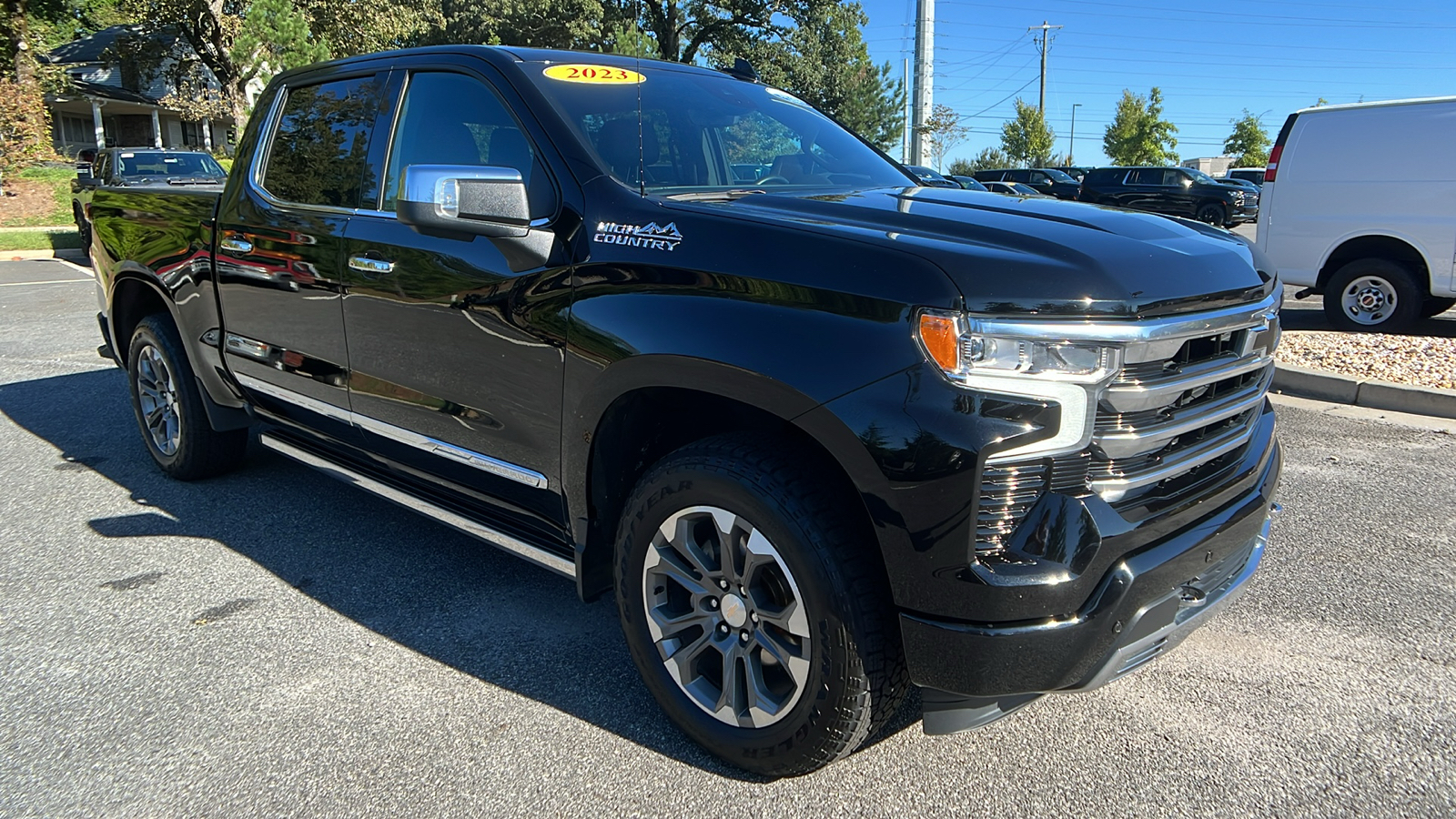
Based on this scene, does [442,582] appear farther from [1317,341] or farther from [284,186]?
[1317,341]

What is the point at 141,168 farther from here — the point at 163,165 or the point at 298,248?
the point at 298,248

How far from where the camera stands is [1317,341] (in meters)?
7.77

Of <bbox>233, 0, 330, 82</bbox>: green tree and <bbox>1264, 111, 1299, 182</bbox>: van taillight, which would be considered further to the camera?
<bbox>233, 0, 330, 82</bbox>: green tree

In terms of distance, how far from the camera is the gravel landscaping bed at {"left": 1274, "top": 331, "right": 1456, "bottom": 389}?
6637mm

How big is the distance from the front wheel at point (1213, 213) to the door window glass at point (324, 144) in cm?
2716

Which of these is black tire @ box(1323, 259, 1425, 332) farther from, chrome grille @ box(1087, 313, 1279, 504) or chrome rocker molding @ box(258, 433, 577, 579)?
chrome rocker molding @ box(258, 433, 577, 579)

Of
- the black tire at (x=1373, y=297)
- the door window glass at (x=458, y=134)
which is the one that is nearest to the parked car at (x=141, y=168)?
the door window glass at (x=458, y=134)

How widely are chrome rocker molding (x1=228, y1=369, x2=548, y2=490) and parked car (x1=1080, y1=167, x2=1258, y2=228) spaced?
85.7 feet

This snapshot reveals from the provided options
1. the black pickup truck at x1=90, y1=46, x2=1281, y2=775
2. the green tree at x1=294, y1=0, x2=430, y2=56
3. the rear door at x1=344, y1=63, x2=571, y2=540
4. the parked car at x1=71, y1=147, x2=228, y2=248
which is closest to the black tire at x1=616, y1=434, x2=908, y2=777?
the black pickup truck at x1=90, y1=46, x2=1281, y2=775

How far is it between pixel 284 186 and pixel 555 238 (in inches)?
73.1

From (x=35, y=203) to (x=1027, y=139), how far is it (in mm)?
52526

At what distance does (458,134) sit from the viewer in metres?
3.28

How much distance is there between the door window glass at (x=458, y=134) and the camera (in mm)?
3023

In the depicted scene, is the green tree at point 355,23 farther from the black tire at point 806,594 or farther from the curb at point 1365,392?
the black tire at point 806,594
